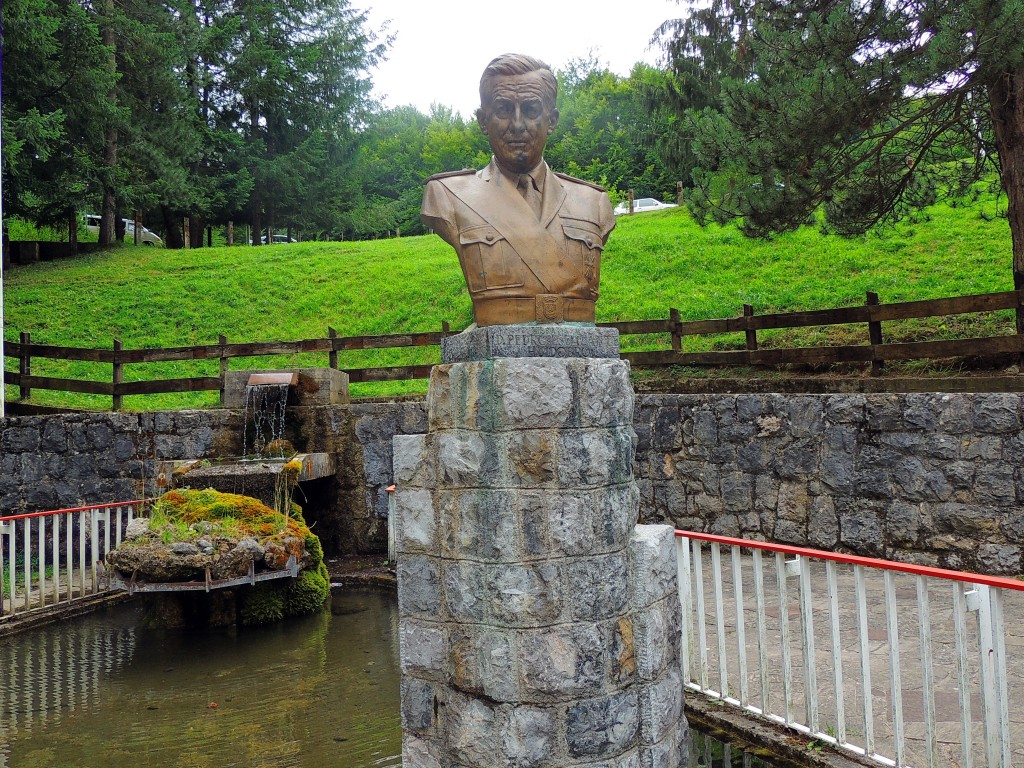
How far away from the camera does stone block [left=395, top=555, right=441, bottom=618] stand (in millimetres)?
3529

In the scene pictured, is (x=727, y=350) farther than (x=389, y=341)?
No

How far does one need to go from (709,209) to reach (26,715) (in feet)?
22.4

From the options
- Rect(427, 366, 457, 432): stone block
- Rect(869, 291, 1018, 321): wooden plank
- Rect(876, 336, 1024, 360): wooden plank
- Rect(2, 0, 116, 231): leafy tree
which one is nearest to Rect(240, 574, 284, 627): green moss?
Rect(427, 366, 457, 432): stone block

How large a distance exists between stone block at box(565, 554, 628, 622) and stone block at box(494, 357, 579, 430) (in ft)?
1.89

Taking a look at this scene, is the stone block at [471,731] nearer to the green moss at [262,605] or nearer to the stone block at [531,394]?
the stone block at [531,394]

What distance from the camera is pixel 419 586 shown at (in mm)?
3574

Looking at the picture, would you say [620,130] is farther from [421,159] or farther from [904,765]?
[904,765]

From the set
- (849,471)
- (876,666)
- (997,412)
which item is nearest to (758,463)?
(849,471)

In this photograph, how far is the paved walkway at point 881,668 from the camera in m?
3.70

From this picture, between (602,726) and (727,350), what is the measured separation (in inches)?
278

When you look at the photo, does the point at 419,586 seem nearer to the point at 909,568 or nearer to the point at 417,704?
the point at 417,704

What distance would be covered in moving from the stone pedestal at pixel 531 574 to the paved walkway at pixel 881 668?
1.04m

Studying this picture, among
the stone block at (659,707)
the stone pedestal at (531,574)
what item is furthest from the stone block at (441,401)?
the stone block at (659,707)

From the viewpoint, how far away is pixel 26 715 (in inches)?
190
